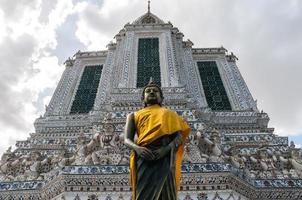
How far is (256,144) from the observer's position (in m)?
11.0

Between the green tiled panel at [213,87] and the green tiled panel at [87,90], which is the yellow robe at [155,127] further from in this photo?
the green tiled panel at [87,90]

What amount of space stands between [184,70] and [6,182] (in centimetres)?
985

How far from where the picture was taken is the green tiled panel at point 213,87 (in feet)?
47.5

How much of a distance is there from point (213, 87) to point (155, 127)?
41.4ft

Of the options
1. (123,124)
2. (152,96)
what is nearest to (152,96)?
(152,96)

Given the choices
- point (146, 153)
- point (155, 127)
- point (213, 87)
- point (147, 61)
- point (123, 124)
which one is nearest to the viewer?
point (146, 153)

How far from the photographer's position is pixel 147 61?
15164 mm

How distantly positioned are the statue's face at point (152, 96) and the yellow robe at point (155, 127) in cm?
8

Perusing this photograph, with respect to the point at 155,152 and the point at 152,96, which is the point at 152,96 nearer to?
the point at 152,96

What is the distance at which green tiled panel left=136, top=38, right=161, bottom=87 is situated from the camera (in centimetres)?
1386

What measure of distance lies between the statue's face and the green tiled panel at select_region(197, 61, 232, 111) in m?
10.7

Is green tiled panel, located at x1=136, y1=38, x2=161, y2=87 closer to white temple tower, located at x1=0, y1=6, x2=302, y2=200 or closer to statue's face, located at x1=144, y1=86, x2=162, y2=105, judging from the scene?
white temple tower, located at x1=0, y1=6, x2=302, y2=200

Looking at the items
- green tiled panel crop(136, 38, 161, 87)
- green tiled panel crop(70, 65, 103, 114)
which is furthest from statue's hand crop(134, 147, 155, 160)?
green tiled panel crop(70, 65, 103, 114)

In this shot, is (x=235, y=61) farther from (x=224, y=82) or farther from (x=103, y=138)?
(x=103, y=138)
